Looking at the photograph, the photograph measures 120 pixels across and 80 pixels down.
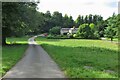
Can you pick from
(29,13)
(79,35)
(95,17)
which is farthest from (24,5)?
(95,17)

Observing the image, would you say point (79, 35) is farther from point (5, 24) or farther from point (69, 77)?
point (69, 77)

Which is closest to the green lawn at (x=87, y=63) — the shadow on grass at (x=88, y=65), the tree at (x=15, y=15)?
the shadow on grass at (x=88, y=65)

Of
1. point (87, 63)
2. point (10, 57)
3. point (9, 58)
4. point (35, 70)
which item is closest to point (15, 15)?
point (10, 57)

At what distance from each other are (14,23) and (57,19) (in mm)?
115789

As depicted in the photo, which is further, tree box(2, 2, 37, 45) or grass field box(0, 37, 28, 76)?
tree box(2, 2, 37, 45)

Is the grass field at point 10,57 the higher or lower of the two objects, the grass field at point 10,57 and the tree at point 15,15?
the lower

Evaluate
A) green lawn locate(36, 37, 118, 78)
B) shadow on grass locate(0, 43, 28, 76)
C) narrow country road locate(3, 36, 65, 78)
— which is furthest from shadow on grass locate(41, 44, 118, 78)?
shadow on grass locate(0, 43, 28, 76)

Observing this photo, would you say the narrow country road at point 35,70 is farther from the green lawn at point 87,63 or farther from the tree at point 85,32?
the tree at point 85,32

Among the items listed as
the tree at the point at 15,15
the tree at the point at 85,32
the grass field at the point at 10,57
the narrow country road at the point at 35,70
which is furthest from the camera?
the tree at the point at 85,32

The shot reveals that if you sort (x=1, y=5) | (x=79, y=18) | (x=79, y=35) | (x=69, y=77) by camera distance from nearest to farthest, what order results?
(x=69, y=77), (x=1, y=5), (x=79, y=35), (x=79, y=18)

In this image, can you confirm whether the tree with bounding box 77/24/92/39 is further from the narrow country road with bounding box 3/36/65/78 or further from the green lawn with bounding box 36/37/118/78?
the narrow country road with bounding box 3/36/65/78

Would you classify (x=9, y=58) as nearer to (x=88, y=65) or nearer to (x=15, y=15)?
(x=88, y=65)

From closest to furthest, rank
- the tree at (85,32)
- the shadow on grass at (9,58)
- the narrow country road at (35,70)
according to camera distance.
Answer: the narrow country road at (35,70) < the shadow on grass at (9,58) < the tree at (85,32)

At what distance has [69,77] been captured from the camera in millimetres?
13594
